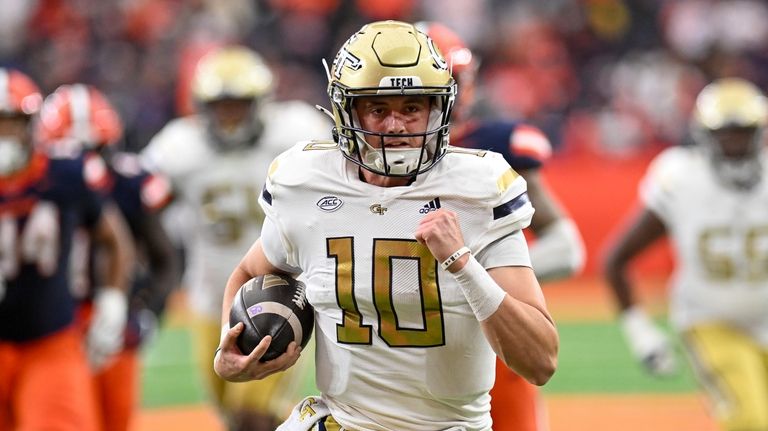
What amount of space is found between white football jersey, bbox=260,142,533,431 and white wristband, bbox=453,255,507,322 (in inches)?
6.3

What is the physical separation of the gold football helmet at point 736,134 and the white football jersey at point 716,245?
2.7 inches

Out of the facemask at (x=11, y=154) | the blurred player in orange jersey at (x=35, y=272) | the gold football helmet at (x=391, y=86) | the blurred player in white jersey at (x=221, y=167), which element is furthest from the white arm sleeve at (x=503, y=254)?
the blurred player in white jersey at (x=221, y=167)

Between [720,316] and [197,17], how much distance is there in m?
10.9

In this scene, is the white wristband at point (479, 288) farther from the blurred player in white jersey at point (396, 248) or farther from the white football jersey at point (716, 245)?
the white football jersey at point (716, 245)

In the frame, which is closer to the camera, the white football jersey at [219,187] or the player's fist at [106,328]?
the player's fist at [106,328]

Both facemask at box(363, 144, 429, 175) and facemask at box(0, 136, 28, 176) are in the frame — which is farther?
facemask at box(0, 136, 28, 176)

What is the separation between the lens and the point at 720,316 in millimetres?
6422

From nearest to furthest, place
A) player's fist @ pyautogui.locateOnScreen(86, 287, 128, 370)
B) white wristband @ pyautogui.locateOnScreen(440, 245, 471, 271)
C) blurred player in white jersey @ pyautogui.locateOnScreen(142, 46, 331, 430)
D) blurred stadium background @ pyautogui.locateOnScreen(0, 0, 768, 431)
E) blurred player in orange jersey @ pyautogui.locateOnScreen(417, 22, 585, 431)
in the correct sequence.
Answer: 1. white wristband @ pyautogui.locateOnScreen(440, 245, 471, 271)
2. blurred player in orange jersey @ pyautogui.locateOnScreen(417, 22, 585, 431)
3. player's fist @ pyautogui.locateOnScreen(86, 287, 128, 370)
4. blurred player in white jersey @ pyautogui.locateOnScreen(142, 46, 331, 430)
5. blurred stadium background @ pyautogui.locateOnScreen(0, 0, 768, 431)

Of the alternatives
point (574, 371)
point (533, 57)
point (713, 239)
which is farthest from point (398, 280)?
point (533, 57)

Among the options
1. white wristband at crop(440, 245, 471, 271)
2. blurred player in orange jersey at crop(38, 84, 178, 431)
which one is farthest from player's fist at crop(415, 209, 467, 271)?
blurred player in orange jersey at crop(38, 84, 178, 431)

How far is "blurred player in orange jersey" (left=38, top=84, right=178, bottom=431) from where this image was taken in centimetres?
648

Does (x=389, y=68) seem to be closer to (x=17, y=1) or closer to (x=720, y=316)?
(x=720, y=316)

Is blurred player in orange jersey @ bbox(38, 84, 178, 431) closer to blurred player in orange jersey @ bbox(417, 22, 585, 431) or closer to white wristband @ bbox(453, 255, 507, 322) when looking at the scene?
blurred player in orange jersey @ bbox(417, 22, 585, 431)

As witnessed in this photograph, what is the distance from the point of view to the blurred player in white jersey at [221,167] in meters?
6.76
